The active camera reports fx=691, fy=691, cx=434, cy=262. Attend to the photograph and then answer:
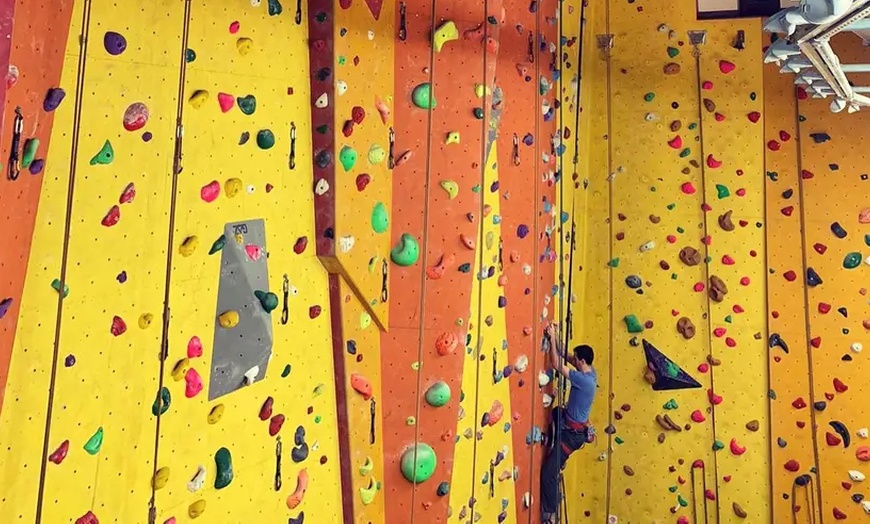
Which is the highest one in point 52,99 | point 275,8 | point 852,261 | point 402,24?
point 402,24

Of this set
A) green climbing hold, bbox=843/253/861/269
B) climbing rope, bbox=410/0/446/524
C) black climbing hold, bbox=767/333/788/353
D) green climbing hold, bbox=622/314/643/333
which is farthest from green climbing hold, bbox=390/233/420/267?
green climbing hold, bbox=843/253/861/269

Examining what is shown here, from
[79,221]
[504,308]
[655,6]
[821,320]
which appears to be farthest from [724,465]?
[79,221]

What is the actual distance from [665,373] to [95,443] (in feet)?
11.0

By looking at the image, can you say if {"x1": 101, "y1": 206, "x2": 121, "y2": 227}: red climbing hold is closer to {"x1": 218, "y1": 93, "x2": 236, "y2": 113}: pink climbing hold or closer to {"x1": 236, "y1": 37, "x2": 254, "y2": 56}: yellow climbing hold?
{"x1": 218, "y1": 93, "x2": 236, "y2": 113}: pink climbing hold

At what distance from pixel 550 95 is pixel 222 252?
2.27m

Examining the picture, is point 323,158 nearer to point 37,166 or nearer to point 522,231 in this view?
point 37,166

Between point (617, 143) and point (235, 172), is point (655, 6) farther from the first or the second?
point (235, 172)

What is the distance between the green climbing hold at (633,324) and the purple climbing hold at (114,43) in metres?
3.32

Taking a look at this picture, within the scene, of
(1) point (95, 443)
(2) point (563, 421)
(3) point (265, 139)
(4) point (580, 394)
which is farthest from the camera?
(2) point (563, 421)

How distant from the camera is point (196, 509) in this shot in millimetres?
1971

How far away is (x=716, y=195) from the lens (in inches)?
161

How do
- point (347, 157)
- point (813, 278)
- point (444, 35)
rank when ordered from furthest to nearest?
point (813, 278) → point (444, 35) → point (347, 157)

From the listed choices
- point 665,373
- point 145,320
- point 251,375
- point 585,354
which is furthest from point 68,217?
point 665,373

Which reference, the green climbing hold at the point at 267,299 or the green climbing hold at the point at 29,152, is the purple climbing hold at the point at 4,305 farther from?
the green climbing hold at the point at 267,299
